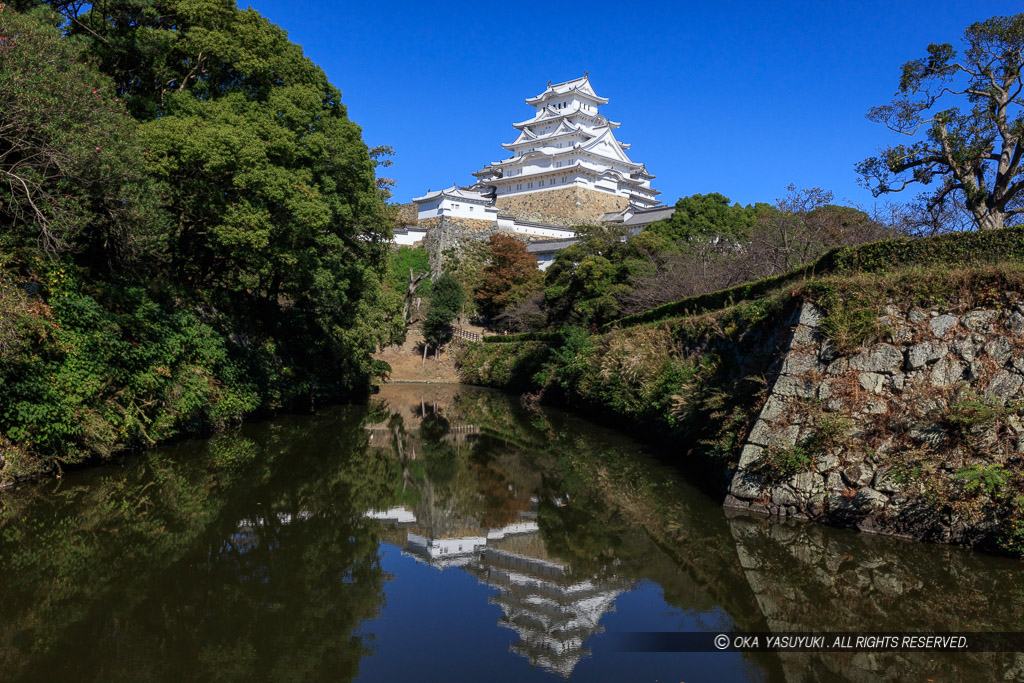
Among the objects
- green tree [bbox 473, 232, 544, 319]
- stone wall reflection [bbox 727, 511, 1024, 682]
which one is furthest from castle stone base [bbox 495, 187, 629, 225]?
stone wall reflection [bbox 727, 511, 1024, 682]

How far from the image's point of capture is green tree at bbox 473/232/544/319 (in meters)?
34.1

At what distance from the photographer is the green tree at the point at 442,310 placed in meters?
33.5

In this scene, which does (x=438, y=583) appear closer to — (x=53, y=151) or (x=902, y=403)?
(x=902, y=403)

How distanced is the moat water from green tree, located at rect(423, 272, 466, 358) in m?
23.5

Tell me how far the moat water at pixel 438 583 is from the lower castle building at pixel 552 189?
32.2m

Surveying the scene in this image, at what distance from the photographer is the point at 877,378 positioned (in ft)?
25.3

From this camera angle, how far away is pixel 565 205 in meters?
48.4

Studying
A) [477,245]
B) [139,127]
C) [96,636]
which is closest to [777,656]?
[96,636]

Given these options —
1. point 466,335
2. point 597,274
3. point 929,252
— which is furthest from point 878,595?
point 466,335

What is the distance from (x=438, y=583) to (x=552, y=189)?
1814 inches

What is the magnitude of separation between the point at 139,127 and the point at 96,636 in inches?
379

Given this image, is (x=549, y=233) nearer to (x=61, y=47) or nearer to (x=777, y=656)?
(x=61, y=47)

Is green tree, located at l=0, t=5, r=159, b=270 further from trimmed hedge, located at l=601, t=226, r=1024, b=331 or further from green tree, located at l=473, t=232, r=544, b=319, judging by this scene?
green tree, located at l=473, t=232, r=544, b=319

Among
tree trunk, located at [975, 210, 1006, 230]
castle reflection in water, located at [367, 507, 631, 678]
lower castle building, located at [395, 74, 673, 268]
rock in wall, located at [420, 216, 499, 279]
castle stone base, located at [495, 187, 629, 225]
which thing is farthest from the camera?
castle stone base, located at [495, 187, 629, 225]
